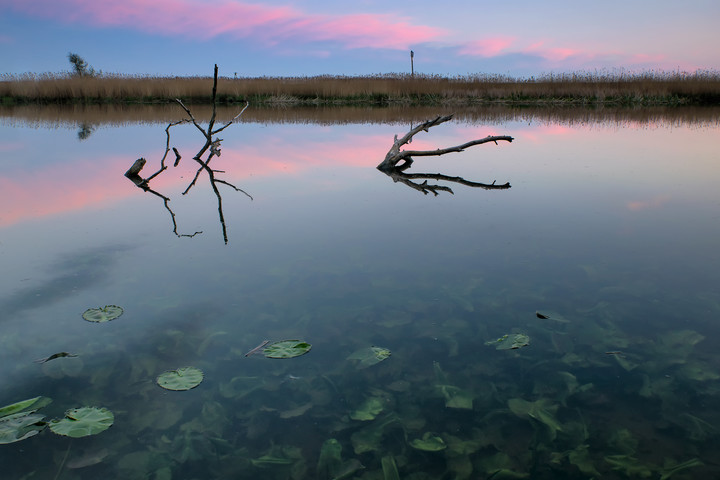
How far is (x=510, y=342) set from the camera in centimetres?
233

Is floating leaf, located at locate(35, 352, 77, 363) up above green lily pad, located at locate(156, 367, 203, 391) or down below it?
above

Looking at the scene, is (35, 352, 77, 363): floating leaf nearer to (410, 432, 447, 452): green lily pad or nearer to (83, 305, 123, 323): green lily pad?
(83, 305, 123, 323): green lily pad

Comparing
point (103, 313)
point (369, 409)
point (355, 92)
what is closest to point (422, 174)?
point (103, 313)

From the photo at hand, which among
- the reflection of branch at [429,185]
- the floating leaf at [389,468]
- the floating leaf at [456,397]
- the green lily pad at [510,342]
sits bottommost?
the floating leaf at [389,468]

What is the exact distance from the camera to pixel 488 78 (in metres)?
27.8

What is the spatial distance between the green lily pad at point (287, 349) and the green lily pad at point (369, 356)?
8.5 inches

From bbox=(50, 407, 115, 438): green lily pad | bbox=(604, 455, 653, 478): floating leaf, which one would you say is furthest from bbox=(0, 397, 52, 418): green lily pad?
bbox=(604, 455, 653, 478): floating leaf

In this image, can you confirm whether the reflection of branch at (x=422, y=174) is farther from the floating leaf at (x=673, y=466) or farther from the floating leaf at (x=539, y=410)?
the floating leaf at (x=673, y=466)

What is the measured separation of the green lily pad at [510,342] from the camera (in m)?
2.30

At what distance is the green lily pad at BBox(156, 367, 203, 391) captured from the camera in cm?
203

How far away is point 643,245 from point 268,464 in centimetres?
330

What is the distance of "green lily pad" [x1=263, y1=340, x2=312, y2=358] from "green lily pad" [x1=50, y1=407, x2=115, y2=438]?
0.66 m

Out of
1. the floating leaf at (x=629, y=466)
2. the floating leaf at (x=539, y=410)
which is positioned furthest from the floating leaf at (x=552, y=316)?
the floating leaf at (x=629, y=466)

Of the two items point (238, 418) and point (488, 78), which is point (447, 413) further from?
point (488, 78)
